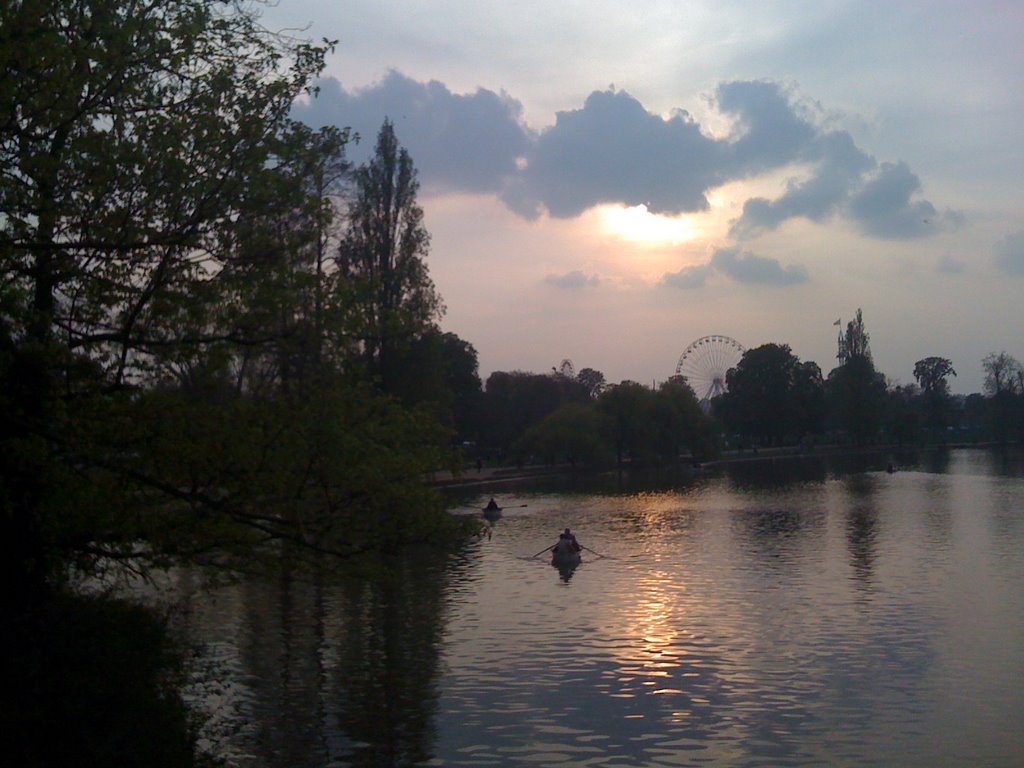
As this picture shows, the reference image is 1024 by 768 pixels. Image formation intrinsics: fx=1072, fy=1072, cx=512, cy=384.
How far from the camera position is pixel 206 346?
11531 mm

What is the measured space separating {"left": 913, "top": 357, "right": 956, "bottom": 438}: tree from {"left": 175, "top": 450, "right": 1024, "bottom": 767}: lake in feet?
451

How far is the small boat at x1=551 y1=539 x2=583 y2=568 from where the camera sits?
30.6 meters

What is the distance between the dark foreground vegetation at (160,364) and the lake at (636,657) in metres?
1.36

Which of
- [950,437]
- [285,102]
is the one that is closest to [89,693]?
[285,102]

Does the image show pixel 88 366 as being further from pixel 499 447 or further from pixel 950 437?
pixel 950 437

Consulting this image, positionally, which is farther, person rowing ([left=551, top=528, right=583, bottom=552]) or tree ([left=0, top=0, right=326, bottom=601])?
person rowing ([left=551, top=528, right=583, bottom=552])

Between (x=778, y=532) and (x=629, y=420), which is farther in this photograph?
(x=629, y=420)

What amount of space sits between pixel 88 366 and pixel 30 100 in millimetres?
2648

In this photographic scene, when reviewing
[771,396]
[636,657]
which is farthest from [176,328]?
[771,396]

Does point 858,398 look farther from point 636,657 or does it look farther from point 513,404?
point 636,657

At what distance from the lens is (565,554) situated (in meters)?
30.9

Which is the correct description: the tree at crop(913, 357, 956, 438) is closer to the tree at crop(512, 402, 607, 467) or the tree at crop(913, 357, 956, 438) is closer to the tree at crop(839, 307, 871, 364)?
the tree at crop(839, 307, 871, 364)

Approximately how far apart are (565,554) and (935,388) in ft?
535

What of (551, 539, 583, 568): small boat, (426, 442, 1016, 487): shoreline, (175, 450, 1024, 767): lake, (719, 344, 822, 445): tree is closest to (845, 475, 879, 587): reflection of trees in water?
(175, 450, 1024, 767): lake
